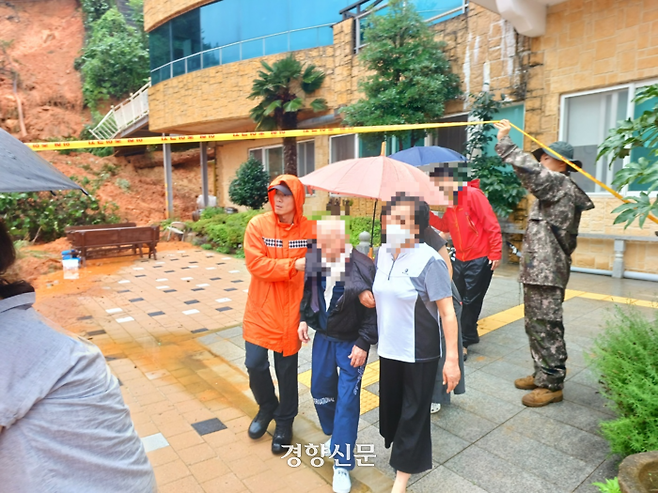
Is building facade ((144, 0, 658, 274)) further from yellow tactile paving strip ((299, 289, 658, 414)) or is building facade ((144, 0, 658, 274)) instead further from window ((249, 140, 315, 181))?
yellow tactile paving strip ((299, 289, 658, 414))

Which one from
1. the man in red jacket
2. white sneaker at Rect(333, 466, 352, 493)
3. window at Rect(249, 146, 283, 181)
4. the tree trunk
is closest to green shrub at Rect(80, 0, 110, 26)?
window at Rect(249, 146, 283, 181)

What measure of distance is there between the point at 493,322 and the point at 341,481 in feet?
11.3

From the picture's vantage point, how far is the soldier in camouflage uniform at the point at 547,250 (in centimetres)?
321

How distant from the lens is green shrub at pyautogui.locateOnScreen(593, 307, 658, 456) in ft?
7.79

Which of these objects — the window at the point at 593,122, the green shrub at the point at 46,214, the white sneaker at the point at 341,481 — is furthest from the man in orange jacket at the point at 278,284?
the green shrub at the point at 46,214

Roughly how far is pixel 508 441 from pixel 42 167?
3081mm

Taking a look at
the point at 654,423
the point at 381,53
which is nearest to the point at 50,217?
the point at 381,53

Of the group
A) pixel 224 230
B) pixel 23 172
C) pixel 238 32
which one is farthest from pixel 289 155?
pixel 23 172

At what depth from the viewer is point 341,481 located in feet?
8.73

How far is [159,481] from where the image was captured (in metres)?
2.78

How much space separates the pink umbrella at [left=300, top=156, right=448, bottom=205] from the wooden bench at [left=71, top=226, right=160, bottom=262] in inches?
385

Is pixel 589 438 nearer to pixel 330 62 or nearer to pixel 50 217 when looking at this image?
pixel 330 62

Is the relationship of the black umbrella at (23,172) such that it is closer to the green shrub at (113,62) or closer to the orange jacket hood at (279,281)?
the orange jacket hood at (279,281)

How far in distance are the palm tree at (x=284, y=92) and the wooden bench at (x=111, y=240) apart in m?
4.25
